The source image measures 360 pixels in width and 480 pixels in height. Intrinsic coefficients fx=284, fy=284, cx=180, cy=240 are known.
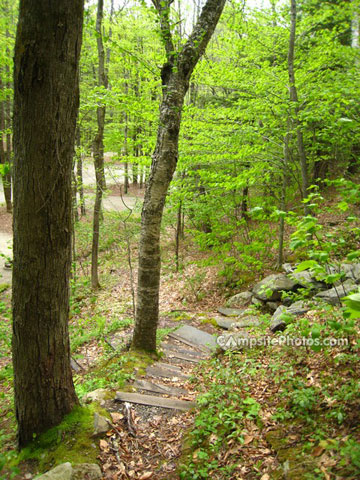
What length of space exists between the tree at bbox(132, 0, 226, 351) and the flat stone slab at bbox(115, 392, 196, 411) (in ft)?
4.52

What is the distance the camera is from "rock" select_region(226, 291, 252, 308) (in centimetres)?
808

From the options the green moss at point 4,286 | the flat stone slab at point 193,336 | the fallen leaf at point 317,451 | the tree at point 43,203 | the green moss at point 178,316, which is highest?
the tree at point 43,203

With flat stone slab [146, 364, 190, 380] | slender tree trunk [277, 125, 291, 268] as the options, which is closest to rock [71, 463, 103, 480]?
flat stone slab [146, 364, 190, 380]

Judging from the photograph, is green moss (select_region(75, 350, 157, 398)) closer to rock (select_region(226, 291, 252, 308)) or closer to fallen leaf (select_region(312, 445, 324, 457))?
fallen leaf (select_region(312, 445, 324, 457))

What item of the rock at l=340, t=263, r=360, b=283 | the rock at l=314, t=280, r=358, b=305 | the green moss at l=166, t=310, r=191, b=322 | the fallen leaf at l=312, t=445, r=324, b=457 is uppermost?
the rock at l=340, t=263, r=360, b=283

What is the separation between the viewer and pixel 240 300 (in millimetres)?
8180

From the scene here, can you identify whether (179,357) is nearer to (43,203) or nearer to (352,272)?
(352,272)

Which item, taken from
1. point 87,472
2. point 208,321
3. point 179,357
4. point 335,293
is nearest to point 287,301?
point 335,293

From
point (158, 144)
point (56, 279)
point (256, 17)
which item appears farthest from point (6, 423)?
point (256, 17)

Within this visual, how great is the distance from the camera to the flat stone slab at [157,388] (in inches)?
158

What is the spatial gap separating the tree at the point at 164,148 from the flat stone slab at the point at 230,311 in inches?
124

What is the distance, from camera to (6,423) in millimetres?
3611

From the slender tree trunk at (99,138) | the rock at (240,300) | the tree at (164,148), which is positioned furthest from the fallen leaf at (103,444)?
the slender tree trunk at (99,138)

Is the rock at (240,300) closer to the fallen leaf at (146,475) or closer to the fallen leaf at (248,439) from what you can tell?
the fallen leaf at (248,439)
